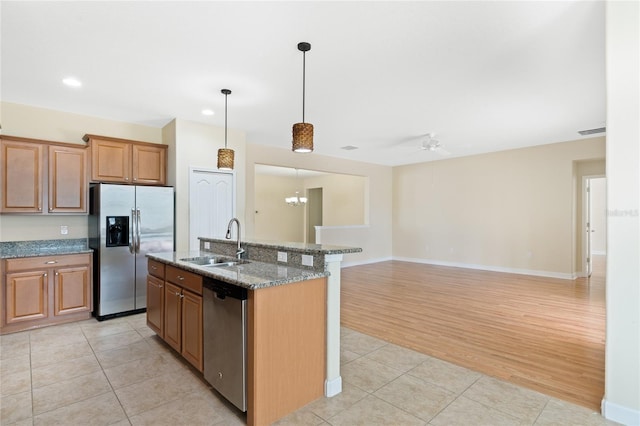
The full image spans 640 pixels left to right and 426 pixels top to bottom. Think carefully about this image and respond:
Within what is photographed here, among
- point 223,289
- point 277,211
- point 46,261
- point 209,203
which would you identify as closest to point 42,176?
point 46,261

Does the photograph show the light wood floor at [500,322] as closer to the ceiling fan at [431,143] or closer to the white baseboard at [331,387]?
the white baseboard at [331,387]

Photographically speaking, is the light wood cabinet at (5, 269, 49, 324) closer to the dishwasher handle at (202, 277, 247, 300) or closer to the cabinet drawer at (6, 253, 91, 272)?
the cabinet drawer at (6, 253, 91, 272)

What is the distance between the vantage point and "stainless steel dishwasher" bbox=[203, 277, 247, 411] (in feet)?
6.79

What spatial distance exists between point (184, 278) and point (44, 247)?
9.36 ft

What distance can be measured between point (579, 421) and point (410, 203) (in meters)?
7.08

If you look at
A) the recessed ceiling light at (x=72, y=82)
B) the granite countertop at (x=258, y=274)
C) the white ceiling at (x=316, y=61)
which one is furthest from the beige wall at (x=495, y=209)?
the recessed ceiling light at (x=72, y=82)

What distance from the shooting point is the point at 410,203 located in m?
8.95

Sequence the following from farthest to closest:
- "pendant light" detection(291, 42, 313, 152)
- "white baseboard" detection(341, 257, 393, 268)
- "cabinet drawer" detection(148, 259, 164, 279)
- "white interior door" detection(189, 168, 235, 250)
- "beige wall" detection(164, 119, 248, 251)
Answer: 1. "white baseboard" detection(341, 257, 393, 268)
2. "white interior door" detection(189, 168, 235, 250)
3. "beige wall" detection(164, 119, 248, 251)
4. "cabinet drawer" detection(148, 259, 164, 279)
5. "pendant light" detection(291, 42, 313, 152)

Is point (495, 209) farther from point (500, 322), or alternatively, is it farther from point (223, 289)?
point (223, 289)

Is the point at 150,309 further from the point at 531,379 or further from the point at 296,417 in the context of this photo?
the point at 531,379

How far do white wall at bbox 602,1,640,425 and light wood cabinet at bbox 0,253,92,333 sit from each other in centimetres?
520

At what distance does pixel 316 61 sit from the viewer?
9.89ft

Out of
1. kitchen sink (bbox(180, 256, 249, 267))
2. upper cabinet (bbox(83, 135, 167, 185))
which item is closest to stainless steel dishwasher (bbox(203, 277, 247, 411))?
kitchen sink (bbox(180, 256, 249, 267))

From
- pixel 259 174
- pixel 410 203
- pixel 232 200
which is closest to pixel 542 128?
pixel 410 203
